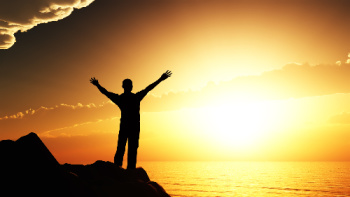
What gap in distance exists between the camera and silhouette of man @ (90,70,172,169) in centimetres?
1130

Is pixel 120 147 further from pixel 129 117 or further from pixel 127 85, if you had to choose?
pixel 127 85

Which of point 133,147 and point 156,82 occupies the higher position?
point 156,82

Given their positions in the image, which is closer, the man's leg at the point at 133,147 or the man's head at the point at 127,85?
the man's head at the point at 127,85

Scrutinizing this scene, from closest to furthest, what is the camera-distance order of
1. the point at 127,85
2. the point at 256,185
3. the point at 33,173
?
the point at 33,173 < the point at 127,85 < the point at 256,185

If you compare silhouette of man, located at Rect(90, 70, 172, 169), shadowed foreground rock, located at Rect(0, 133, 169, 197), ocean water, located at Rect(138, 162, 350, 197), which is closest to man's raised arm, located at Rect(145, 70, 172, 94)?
silhouette of man, located at Rect(90, 70, 172, 169)

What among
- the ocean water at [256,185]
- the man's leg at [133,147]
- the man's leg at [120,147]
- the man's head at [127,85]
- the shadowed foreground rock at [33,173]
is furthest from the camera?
the ocean water at [256,185]

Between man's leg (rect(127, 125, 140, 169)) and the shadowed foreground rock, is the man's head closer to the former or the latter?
man's leg (rect(127, 125, 140, 169))

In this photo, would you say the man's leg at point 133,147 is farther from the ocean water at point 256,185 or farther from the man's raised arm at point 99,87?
the ocean water at point 256,185

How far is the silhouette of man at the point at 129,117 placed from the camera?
11297 mm

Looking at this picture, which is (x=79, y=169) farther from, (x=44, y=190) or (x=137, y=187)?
(x=44, y=190)

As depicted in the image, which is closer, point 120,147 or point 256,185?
point 120,147

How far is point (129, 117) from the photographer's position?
11352mm

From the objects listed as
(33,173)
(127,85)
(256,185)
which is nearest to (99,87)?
(127,85)

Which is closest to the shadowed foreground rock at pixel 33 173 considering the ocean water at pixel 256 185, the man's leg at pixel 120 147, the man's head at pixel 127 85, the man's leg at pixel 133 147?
the man's leg at pixel 133 147
